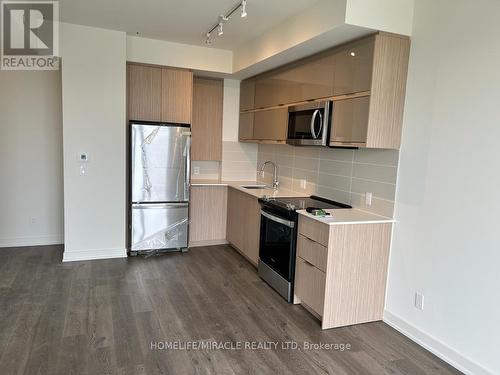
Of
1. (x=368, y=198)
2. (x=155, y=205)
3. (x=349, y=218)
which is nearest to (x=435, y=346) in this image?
(x=349, y=218)

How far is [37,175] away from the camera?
15.5ft

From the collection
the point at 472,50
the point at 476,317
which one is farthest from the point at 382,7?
the point at 476,317

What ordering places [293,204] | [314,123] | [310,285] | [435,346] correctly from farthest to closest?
[293,204]
[314,123]
[310,285]
[435,346]

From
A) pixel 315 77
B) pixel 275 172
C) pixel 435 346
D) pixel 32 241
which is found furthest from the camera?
pixel 275 172

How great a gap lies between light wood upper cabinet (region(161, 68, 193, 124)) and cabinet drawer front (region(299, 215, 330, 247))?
89.7 inches

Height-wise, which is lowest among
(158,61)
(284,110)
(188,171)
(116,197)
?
(116,197)

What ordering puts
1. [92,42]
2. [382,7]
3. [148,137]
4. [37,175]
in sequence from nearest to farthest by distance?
[382,7] < [92,42] < [148,137] < [37,175]

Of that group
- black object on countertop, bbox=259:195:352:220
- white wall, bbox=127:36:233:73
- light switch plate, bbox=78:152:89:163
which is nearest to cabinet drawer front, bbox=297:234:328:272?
black object on countertop, bbox=259:195:352:220

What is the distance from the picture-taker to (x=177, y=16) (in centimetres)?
357

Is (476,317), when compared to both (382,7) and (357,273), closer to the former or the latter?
(357,273)

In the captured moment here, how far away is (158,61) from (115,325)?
309 cm

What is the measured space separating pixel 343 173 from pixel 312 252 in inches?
38.0

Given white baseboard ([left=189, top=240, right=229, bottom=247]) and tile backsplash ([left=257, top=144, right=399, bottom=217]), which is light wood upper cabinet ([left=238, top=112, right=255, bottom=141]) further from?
white baseboard ([left=189, top=240, right=229, bottom=247])

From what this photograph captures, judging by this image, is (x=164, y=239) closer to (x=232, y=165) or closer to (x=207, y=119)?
(x=232, y=165)
